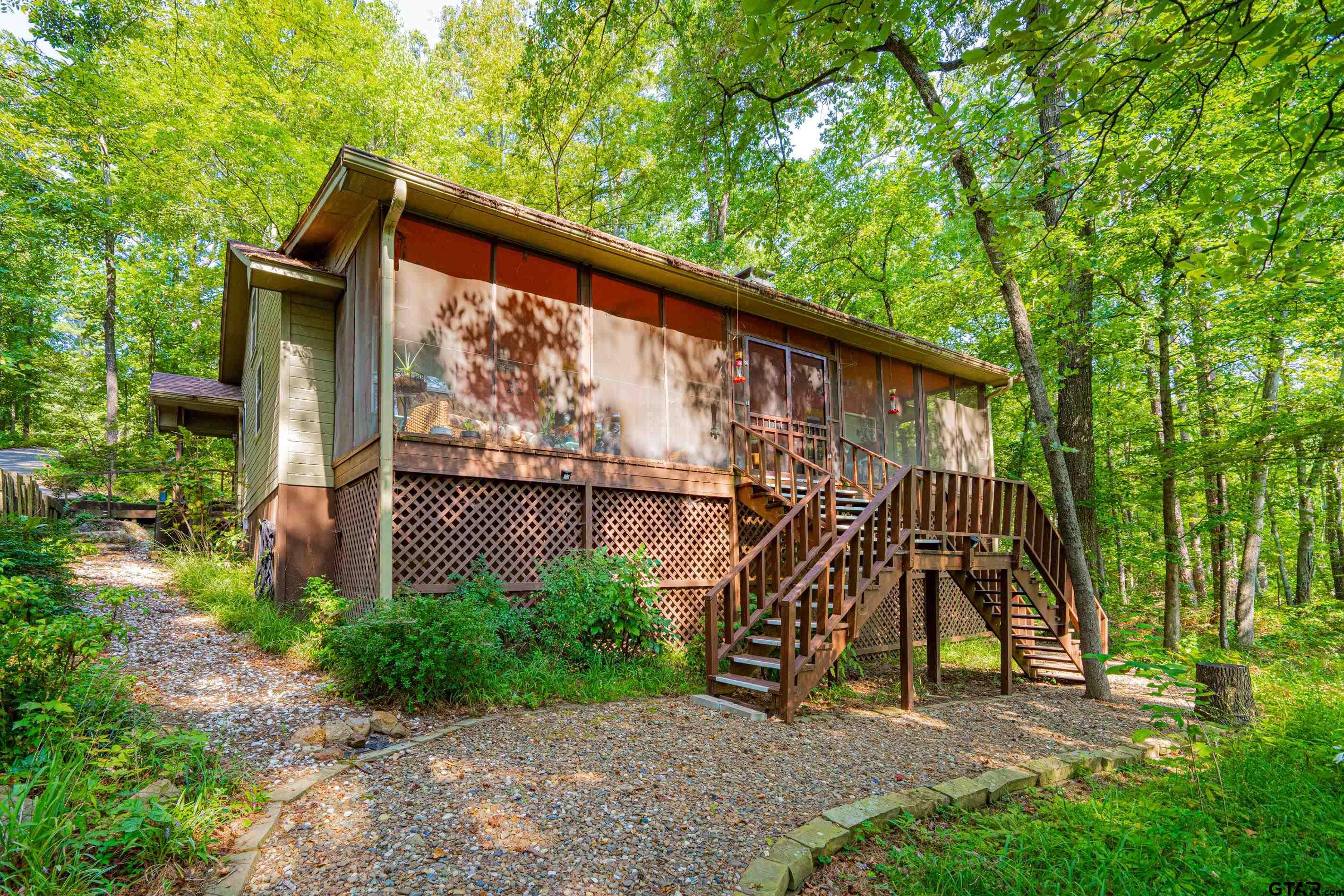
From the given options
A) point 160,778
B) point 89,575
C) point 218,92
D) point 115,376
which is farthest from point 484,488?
point 115,376

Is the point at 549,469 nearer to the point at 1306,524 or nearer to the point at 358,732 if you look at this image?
the point at 358,732

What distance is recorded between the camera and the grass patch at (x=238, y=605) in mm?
6582

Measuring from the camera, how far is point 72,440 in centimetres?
2145

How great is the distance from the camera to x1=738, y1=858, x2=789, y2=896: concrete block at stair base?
9.31 feet

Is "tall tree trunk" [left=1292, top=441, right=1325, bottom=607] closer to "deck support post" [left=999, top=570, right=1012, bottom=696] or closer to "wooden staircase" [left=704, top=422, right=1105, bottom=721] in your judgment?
"wooden staircase" [left=704, top=422, right=1105, bottom=721]

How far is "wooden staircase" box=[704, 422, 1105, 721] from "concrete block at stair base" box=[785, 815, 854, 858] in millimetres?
2185

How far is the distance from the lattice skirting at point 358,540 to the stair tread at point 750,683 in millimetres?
3500

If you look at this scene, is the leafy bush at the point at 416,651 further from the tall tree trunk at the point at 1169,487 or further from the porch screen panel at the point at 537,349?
the tall tree trunk at the point at 1169,487

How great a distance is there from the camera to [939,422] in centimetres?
1285

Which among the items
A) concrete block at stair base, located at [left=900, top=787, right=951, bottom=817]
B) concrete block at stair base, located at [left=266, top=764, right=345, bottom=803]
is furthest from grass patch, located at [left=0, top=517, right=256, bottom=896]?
concrete block at stair base, located at [left=900, top=787, right=951, bottom=817]

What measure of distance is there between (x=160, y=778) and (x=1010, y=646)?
812 cm

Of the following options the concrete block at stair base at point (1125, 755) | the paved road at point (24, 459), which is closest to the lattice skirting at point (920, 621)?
the concrete block at stair base at point (1125, 755)

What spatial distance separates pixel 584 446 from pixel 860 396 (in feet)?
19.2

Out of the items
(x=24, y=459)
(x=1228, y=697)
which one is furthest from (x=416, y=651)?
(x=24, y=459)
